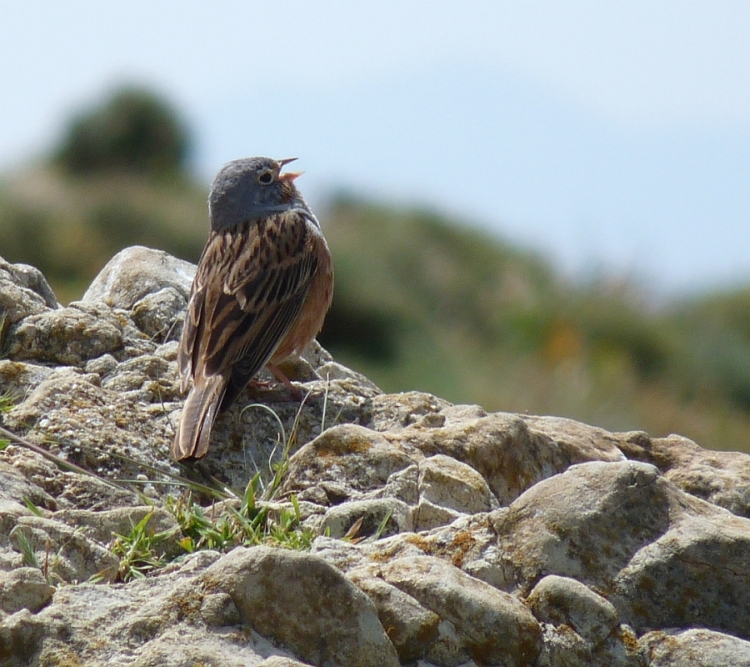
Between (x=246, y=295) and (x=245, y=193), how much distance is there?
1284 mm

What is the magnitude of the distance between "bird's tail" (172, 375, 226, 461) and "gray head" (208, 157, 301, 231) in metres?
2.42

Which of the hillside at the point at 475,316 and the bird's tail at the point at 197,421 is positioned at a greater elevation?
the bird's tail at the point at 197,421

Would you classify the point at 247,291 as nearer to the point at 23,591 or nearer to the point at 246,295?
the point at 246,295

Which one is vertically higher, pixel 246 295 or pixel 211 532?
pixel 246 295

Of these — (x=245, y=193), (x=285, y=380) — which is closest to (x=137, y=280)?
(x=285, y=380)

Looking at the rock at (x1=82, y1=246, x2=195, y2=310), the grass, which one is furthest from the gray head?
the grass

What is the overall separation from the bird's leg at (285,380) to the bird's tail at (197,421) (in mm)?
501

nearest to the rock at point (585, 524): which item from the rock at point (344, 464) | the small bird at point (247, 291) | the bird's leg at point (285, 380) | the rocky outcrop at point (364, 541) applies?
the rocky outcrop at point (364, 541)

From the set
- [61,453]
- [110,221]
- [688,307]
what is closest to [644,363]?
[688,307]

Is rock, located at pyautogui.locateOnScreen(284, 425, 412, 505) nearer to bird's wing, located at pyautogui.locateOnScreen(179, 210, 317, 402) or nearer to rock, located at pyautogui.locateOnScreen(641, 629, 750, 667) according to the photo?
bird's wing, located at pyautogui.locateOnScreen(179, 210, 317, 402)

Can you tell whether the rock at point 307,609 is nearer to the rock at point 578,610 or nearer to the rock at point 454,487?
the rock at point 578,610

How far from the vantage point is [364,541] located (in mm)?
4293

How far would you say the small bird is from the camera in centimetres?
608

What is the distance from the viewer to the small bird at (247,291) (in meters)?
6.08
